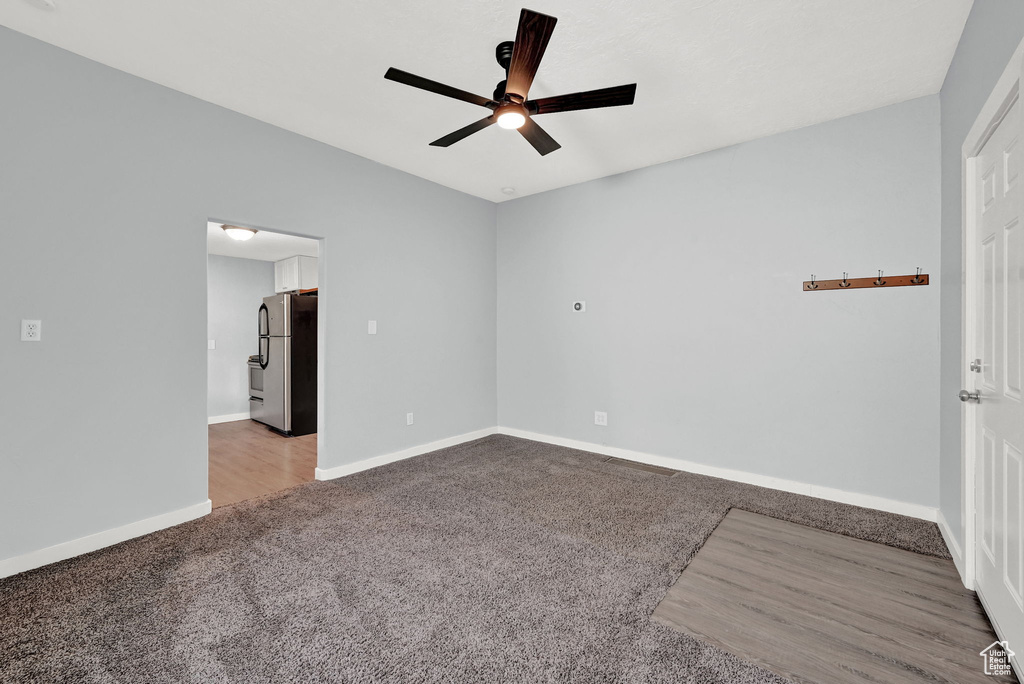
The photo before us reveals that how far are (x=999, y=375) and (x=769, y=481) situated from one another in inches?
74.1

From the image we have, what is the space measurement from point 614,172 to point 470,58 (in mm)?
2074

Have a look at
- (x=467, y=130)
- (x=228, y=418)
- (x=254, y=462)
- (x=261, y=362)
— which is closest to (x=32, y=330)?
(x=254, y=462)

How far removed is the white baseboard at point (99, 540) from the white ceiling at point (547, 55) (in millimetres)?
2582

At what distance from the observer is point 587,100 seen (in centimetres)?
215

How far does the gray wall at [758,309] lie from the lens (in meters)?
2.86

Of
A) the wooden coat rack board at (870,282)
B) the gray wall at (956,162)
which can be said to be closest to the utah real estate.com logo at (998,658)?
the gray wall at (956,162)

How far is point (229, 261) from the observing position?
611cm

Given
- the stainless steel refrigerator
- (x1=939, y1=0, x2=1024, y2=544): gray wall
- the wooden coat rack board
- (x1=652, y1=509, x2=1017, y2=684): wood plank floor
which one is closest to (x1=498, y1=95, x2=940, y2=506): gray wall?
the wooden coat rack board

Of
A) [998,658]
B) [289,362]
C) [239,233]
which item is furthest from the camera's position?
[289,362]

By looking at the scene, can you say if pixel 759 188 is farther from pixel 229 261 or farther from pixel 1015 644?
pixel 229 261

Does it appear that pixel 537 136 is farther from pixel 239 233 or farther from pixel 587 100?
pixel 239 233

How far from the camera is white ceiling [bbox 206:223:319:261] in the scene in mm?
4891

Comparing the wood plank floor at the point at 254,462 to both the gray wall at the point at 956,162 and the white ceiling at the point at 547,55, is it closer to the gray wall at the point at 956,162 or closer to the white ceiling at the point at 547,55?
the white ceiling at the point at 547,55

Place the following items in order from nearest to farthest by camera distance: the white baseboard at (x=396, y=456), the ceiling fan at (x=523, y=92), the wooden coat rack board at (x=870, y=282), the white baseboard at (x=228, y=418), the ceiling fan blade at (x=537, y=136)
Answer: the ceiling fan at (x=523, y=92), the ceiling fan blade at (x=537, y=136), the wooden coat rack board at (x=870, y=282), the white baseboard at (x=396, y=456), the white baseboard at (x=228, y=418)
